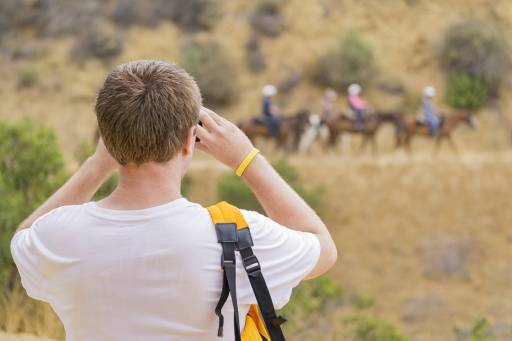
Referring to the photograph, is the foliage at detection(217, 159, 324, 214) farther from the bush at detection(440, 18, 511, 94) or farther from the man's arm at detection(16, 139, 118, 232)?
the man's arm at detection(16, 139, 118, 232)

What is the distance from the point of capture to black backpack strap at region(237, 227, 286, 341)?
220 cm

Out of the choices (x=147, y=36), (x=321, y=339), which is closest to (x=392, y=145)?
(x=147, y=36)

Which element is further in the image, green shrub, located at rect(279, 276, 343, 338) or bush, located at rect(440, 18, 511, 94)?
bush, located at rect(440, 18, 511, 94)

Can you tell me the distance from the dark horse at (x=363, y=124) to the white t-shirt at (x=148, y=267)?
805 inches

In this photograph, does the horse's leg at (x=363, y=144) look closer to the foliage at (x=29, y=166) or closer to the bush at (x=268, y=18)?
the bush at (x=268, y=18)

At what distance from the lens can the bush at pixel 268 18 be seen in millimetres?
30344

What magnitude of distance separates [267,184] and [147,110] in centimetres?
43

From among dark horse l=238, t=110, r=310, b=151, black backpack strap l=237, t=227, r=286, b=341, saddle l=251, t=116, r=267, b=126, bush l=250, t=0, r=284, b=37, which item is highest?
black backpack strap l=237, t=227, r=286, b=341

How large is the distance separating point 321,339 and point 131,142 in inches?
465

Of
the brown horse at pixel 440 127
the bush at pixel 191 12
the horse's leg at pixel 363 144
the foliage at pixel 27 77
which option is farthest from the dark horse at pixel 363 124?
the foliage at pixel 27 77

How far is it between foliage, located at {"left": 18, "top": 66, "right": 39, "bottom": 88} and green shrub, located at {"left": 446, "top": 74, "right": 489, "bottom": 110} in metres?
13.1

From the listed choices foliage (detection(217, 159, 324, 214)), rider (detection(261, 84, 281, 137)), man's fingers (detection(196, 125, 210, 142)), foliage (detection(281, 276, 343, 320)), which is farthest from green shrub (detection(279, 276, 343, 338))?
man's fingers (detection(196, 125, 210, 142))

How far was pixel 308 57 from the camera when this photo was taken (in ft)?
97.1

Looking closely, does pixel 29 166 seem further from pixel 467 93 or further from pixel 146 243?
pixel 467 93
